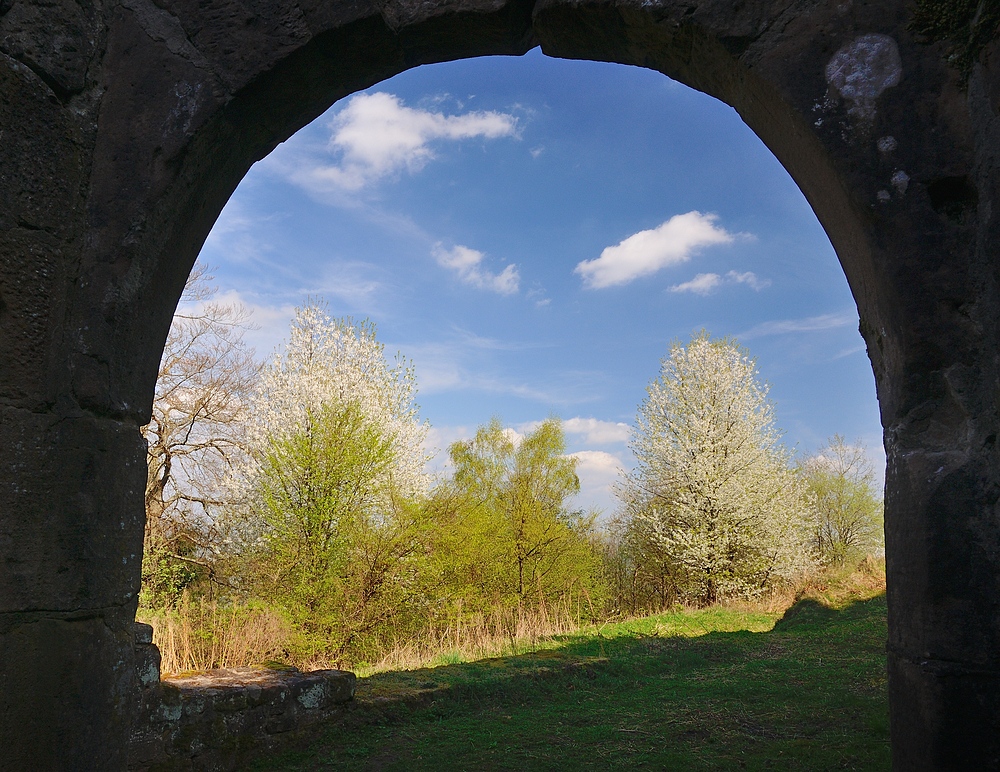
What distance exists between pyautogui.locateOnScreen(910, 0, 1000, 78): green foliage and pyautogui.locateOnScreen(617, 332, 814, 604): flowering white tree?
53.8ft

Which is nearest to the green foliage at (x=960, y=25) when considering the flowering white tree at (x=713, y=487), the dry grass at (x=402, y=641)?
the dry grass at (x=402, y=641)

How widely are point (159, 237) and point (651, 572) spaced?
752 inches

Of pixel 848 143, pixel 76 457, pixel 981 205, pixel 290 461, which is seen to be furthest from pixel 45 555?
pixel 290 461

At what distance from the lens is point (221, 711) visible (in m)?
4.25

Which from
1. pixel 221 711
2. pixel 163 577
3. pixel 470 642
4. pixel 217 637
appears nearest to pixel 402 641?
pixel 470 642

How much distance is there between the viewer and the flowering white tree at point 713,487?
679 inches

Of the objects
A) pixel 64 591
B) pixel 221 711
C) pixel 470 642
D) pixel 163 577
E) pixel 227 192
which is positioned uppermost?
pixel 227 192

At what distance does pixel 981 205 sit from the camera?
1720 millimetres

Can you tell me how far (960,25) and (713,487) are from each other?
16522 millimetres

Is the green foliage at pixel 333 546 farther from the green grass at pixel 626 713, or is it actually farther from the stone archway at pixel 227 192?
the stone archway at pixel 227 192

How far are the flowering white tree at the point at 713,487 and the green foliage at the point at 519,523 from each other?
2.53 m

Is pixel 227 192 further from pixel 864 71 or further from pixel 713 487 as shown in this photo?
pixel 713 487

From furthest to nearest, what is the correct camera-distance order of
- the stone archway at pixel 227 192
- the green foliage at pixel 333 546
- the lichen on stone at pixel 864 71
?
1. the green foliage at pixel 333 546
2. the lichen on stone at pixel 864 71
3. the stone archway at pixel 227 192

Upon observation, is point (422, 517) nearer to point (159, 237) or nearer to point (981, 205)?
point (159, 237)
